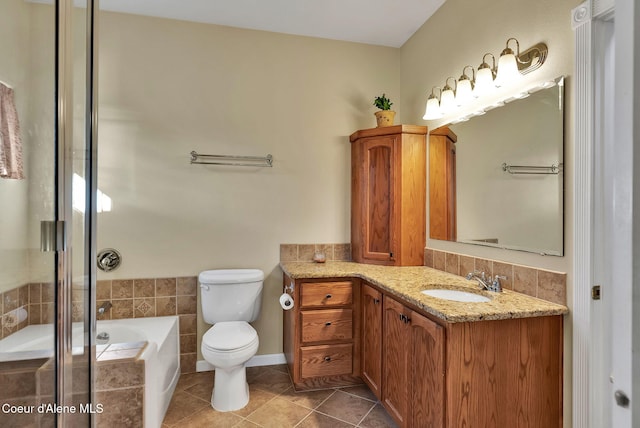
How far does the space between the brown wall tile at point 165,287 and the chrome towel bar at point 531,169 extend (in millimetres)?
2446

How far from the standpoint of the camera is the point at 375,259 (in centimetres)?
251

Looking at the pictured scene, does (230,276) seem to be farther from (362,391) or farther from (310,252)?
(362,391)

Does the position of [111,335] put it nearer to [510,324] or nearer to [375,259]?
[375,259]

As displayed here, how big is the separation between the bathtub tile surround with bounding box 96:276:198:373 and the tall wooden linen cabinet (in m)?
1.44

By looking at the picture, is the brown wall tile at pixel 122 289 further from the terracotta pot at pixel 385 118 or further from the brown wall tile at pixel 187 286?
the terracotta pot at pixel 385 118

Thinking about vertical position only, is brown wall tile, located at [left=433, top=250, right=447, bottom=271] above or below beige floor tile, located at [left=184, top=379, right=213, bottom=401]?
above

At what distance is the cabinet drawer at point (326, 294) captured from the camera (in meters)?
2.14

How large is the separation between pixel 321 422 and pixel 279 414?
27cm

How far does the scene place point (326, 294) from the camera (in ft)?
7.14

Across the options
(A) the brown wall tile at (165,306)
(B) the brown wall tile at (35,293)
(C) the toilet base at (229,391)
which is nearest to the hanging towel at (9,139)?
(B) the brown wall tile at (35,293)

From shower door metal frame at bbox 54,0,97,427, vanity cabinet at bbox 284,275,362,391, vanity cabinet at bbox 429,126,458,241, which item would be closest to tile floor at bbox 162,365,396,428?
vanity cabinet at bbox 284,275,362,391

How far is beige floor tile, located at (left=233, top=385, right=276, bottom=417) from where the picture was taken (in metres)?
1.97

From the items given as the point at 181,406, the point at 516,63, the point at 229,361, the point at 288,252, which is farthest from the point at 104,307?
the point at 516,63

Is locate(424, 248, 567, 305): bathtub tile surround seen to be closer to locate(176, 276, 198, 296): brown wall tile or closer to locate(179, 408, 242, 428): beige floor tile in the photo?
locate(179, 408, 242, 428): beige floor tile
